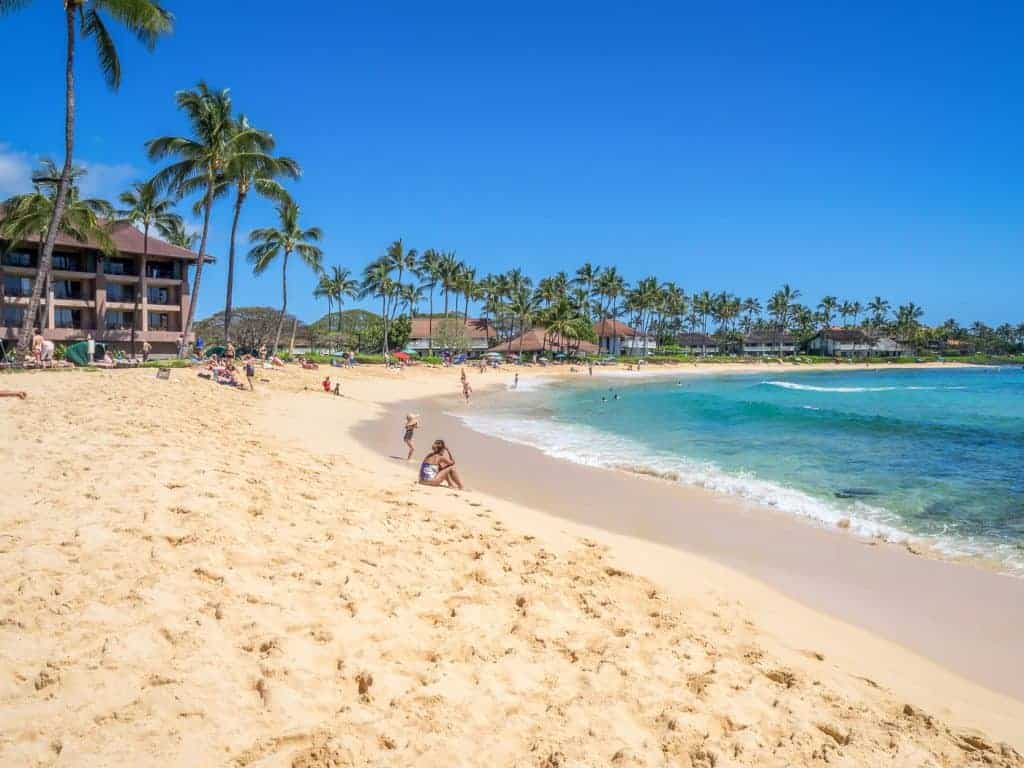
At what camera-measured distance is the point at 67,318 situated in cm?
3931

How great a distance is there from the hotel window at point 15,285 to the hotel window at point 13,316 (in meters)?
0.97

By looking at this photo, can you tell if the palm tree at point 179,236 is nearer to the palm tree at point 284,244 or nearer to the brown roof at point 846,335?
the palm tree at point 284,244

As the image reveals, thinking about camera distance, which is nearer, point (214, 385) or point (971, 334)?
point (214, 385)

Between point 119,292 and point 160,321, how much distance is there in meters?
3.13

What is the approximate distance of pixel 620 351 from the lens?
96.2 metres

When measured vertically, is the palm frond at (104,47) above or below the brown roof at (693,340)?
above

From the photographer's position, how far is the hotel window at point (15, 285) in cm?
3706

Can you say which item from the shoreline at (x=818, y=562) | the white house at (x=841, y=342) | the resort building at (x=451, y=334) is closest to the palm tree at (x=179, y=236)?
the resort building at (x=451, y=334)

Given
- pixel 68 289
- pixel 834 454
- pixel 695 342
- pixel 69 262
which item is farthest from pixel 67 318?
pixel 695 342

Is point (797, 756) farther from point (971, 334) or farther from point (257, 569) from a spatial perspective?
point (971, 334)

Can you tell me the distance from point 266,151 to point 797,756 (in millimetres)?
33923

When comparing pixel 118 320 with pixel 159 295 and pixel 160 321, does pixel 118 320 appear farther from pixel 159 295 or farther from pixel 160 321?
pixel 159 295

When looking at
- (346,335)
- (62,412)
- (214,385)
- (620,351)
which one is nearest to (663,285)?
(620,351)

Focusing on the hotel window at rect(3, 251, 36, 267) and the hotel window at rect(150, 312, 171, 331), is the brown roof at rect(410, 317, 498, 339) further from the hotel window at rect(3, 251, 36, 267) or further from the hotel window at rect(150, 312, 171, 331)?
the hotel window at rect(3, 251, 36, 267)
